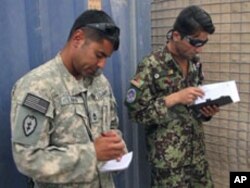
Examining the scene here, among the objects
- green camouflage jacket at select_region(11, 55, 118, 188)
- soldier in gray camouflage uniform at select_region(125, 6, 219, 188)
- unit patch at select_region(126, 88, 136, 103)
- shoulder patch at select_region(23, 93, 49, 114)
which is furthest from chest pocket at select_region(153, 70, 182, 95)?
shoulder patch at select_region(23, 93, 49, 114)

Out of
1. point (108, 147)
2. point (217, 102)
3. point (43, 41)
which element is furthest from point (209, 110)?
point (43, 41)

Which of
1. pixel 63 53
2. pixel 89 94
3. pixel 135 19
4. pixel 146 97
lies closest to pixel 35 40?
pixel 63 53

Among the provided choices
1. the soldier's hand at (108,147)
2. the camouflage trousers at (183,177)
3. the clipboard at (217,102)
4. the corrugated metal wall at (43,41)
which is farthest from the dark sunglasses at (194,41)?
the soldier's hand at (108,147)

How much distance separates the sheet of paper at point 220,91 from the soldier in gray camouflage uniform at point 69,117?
68cm

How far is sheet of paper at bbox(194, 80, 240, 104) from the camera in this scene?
185 centimetres

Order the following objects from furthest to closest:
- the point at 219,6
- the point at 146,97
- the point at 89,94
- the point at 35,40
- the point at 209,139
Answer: the point at 209,139
the point at 219,6
the point at 146,97
the point at 35,40
the point at 89,94

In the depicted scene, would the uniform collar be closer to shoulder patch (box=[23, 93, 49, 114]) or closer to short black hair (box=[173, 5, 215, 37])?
shoulder patch (box=[23, 93, 49, 114])

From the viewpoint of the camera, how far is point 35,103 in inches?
48.4

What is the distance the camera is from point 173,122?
1.98 metres

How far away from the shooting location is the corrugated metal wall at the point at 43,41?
1.55 meters

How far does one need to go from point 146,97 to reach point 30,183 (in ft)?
2.45

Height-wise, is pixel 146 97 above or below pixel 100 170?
above

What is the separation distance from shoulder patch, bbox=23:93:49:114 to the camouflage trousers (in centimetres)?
97

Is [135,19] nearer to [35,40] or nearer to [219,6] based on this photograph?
[219,6]
